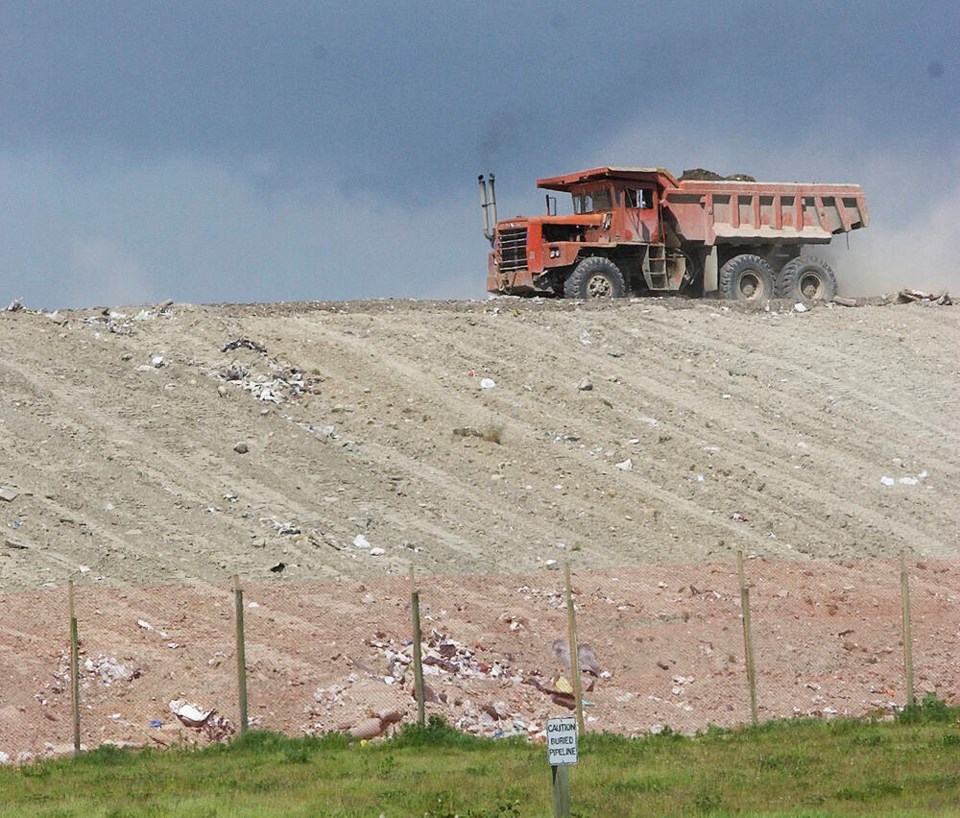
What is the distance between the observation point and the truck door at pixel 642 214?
3472 cm

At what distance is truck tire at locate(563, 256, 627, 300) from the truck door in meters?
0.94

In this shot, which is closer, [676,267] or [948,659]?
[948,659]

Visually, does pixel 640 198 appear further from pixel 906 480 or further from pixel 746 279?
pixel 906 480

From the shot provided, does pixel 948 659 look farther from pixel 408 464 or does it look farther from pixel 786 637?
pixel 408 464

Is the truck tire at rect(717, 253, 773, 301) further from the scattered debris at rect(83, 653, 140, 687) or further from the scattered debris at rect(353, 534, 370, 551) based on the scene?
the scattered debris at rect(83, 653, 140, 687)

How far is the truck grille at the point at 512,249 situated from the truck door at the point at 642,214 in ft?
7.77

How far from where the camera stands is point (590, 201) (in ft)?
116

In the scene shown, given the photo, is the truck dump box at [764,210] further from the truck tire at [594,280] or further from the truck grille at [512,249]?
the truck grille at [512,249]

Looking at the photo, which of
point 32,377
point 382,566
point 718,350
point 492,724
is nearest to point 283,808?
point 492,724

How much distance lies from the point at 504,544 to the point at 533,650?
3994mm

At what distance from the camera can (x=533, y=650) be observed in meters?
17.5

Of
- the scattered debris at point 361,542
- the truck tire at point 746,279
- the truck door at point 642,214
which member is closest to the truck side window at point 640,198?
the truck door at point 642,214

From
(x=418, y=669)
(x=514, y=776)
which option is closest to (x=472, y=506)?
(x=418, y=669)

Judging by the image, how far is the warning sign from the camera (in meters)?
10.0
